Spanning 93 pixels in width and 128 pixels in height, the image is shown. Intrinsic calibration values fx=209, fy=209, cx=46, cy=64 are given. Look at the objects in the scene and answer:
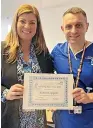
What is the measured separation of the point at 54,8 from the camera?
1465 millimetres

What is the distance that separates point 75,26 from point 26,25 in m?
0.27

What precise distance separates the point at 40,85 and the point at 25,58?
0.62 feet

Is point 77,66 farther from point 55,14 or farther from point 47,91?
point 55,14

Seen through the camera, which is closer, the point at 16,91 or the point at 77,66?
the point at 16,91

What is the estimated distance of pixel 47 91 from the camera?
3.44 ft

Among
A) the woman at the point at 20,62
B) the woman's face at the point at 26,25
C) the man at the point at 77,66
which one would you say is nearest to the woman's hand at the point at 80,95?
the man at the point at 77,66

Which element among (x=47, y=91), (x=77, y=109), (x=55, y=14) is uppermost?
(x=55, y=14)

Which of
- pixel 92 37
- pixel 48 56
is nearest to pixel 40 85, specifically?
pixel 48 56

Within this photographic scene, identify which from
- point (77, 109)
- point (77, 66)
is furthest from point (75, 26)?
point (77, 109)

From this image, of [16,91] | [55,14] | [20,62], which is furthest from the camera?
[55,14]

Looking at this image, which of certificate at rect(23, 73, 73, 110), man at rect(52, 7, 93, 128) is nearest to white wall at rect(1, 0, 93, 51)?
man at rect(52, 7, 93, 128)

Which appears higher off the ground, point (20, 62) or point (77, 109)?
point (20, 62)

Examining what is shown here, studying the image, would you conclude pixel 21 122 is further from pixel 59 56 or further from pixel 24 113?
pixel 59 56

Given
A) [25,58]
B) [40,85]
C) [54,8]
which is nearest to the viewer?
[40,85]
